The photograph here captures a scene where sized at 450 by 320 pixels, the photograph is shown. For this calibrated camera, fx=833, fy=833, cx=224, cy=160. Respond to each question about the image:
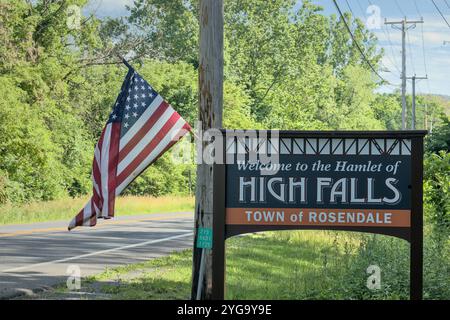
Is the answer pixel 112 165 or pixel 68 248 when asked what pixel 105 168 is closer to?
pixel 112 165

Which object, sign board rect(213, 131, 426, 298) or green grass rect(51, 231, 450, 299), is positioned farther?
green grass rect(51, 231, 450, 299)

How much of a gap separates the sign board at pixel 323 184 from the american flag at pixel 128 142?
141cm

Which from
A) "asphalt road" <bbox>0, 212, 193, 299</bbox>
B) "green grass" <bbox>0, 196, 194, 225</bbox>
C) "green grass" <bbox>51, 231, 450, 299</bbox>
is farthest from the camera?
"green grass" <bbox>0, 196, 194, 225</bbox>

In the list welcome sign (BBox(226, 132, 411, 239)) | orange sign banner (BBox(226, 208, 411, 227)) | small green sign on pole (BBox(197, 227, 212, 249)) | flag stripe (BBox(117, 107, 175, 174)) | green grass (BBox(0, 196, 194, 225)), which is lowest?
green grass (BBox(0, 196, 194, 225))

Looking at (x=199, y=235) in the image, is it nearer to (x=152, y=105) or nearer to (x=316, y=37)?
(x=152, y=105)

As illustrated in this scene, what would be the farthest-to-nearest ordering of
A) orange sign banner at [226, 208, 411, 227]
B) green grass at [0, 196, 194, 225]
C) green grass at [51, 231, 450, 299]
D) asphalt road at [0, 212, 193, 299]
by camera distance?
green grass at [0, 196, 194, 225]
asphalt road at [0, 212, 193, 299]
green grass at [51, 231, 450, 299]
orange sign banner at [226, 208, 411, 227]

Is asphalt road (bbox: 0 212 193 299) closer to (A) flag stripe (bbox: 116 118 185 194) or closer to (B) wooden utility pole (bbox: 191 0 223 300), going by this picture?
(A) flag stripe (bbox: 116 118 185 194)

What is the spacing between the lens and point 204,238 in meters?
9.37

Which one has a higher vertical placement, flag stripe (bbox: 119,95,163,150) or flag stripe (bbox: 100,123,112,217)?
flag stripe (bbox: 119,95,163,150)

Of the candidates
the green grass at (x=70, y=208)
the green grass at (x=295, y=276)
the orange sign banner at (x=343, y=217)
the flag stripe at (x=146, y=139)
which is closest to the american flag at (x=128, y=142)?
the flag stripe at (x=146, y=139)

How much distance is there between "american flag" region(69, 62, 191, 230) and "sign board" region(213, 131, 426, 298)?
1.41m

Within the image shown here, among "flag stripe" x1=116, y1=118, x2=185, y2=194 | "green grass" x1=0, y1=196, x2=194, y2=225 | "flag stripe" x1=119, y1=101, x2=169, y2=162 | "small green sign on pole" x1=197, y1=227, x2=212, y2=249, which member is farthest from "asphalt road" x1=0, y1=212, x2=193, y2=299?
"small green sign on pole" x1=197, y1=227, x2=212, y2=249

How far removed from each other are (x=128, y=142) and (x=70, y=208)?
26106 millimetres

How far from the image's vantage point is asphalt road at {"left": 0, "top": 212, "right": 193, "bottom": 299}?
1412 centimetres
